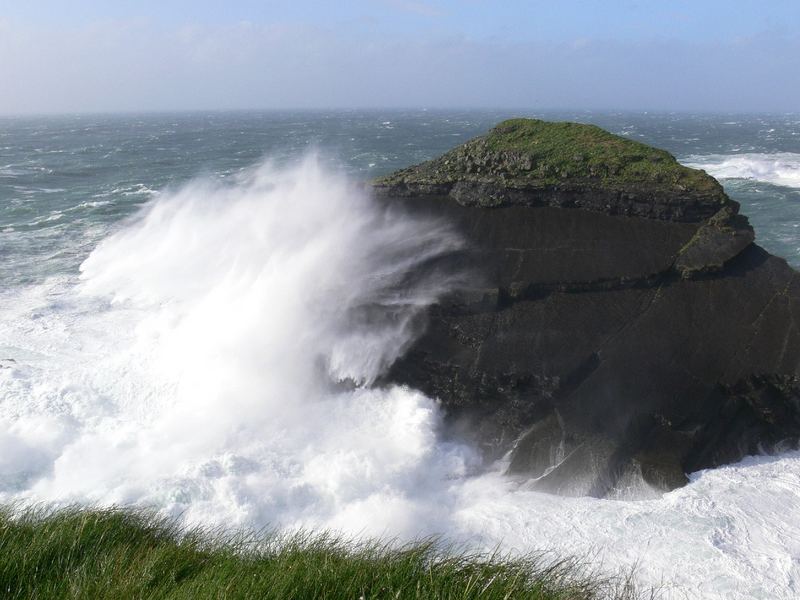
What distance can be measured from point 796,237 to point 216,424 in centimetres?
2616

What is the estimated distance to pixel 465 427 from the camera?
481 inches

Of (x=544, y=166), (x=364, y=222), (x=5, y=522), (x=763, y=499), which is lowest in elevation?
(x=763, y=499)

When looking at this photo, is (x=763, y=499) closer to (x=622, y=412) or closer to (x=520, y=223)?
(x=622, y=412)

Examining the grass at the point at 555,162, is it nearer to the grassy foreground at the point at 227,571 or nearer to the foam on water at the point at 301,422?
the foam on water at the point at 301,422

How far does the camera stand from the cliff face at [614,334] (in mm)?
11562

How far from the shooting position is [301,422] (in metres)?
12.5

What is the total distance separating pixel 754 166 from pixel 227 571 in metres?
53.4

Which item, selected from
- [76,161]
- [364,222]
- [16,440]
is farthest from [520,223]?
[76,161]

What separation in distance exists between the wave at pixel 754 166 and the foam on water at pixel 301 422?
37334 millimetres

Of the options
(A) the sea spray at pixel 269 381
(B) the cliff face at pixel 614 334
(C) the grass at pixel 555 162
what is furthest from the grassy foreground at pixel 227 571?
(C) the grass at pixel 555 162

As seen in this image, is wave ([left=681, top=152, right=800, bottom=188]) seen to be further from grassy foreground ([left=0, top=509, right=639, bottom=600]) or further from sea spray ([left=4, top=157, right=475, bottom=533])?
grassy foreground ([left=0, top=509, right=639, bottom=600])

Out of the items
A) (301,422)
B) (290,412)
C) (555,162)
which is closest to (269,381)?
(290,412)

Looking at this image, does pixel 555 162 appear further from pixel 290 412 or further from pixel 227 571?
pixel 227 571

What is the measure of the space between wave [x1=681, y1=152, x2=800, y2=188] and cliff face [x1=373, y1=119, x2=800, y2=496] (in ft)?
106
